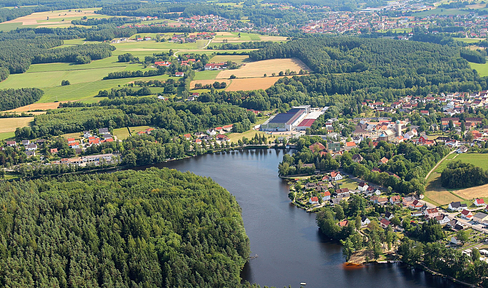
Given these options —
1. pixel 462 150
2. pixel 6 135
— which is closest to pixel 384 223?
pixel 462 150

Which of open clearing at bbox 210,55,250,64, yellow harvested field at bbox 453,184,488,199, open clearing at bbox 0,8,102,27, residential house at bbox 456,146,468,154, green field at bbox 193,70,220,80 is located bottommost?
yellow harvested field at bbox 453,184,488,199

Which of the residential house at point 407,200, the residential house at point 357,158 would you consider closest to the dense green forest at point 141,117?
the residential house at point 357,158

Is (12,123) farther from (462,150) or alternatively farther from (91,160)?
(462,150)

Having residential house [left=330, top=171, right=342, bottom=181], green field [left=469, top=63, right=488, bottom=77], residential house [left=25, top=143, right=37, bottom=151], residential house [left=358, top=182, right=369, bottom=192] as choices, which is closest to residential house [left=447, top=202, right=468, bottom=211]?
residential house [left=358, top=182, right=369, bottom=192]

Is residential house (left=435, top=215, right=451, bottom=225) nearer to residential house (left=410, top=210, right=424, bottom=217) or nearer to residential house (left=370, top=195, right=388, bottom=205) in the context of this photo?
residential house (left=410, top=210, right=424, bottom=217)

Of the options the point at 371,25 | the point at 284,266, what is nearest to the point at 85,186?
the point at 284,266

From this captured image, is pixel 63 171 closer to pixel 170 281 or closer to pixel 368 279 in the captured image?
pixel 170 281

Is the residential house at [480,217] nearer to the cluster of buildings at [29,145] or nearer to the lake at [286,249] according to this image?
the lake at [286,249]
